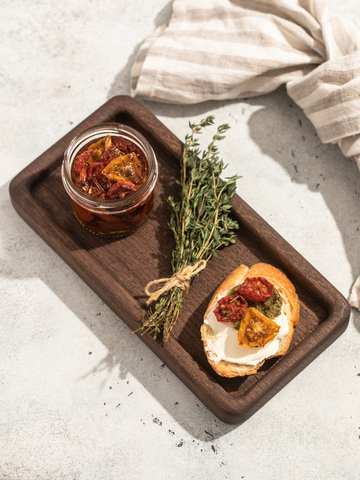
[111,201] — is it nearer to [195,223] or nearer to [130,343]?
[195,223]

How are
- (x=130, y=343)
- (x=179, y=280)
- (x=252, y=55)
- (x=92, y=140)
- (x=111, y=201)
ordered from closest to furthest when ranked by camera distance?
(x=111, y=201) < (x=179, y=280) < (x=92, y=140) < (x=130, y=343) < (x=252, y=55)

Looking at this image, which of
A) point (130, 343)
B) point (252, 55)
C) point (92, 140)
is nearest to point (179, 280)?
point (130, 343)

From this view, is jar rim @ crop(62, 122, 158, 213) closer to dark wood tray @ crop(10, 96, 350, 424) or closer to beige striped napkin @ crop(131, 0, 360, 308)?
dark wood tray @ crop(10, 96, 350, 424)

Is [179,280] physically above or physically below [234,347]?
above

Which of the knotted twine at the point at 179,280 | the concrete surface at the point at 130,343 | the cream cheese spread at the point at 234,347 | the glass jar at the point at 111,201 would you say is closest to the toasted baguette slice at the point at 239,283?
the cream cheese spread at the point at 234,347

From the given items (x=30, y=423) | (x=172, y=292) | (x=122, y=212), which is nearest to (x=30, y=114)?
(x=122, y=212)

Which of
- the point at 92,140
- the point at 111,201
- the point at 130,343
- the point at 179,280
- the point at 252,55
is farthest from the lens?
the point at 252,55

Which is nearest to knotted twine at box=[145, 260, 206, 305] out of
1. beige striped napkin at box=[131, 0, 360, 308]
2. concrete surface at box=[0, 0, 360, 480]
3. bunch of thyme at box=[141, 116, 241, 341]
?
bunch of thyme at box=[141, 116, 241, 341]
